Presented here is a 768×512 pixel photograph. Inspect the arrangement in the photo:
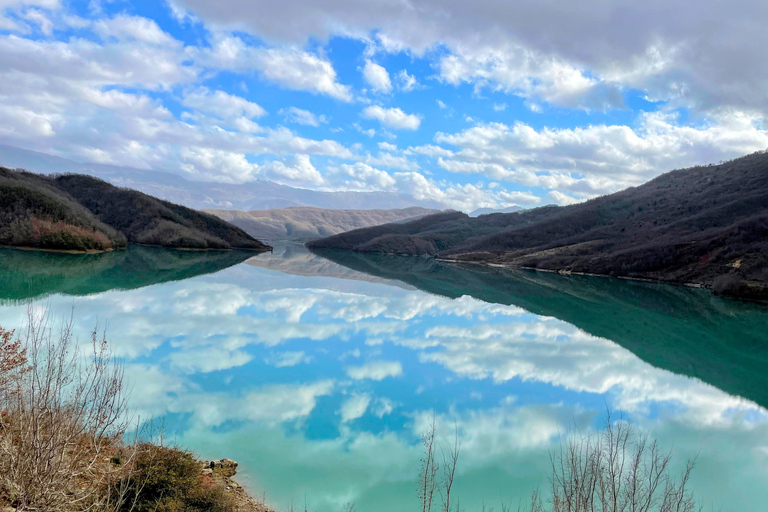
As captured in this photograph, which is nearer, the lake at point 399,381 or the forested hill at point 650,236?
the lake at point 399,381

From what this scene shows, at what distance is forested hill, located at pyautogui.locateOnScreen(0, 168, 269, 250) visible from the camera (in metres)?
46.9

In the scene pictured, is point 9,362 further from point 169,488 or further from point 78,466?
point 169,488

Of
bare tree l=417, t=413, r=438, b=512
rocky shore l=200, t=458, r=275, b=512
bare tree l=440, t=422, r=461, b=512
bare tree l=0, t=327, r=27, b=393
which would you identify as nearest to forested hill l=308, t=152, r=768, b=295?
bare tree l=440, t=422, r=461, b=512

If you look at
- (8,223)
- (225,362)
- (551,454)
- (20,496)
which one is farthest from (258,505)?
(8,223)

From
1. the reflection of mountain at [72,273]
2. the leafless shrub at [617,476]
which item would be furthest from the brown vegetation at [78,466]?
the reflection of mountain at [72,273]

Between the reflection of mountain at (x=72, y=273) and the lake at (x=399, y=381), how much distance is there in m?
0.34

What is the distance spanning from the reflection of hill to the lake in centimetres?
18

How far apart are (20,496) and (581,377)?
604 inches

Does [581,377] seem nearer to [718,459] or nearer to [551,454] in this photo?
[718,459]

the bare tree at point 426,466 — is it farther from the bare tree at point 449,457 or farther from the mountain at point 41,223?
the mountain at point 41,223

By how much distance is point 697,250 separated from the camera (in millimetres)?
56875

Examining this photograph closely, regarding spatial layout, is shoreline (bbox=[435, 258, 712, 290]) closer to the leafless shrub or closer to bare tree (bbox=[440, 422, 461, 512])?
the leafless shrub

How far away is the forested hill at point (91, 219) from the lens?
4688 centimetres

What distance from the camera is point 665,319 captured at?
2967cm
